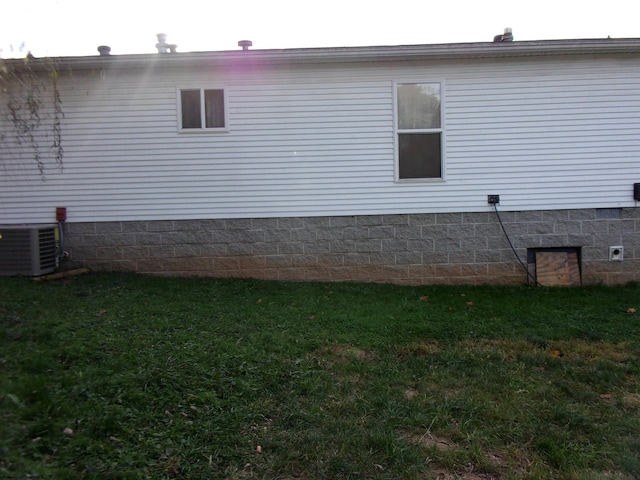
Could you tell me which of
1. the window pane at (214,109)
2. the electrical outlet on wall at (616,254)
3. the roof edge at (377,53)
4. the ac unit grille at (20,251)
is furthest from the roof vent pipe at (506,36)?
the ac unit grille at (20,251)

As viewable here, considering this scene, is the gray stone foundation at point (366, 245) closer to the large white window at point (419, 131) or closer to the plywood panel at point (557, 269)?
the plywood panel at point (557, 269)

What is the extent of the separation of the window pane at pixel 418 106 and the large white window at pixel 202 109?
2.92 m

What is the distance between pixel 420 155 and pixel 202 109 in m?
3.65

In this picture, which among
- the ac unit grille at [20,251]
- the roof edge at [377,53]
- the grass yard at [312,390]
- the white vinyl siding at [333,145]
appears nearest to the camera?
the grass yard at [312,390]

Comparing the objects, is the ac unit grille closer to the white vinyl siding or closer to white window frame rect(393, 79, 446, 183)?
the white vinyl siding

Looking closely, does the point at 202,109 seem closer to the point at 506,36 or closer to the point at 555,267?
the point at 506,36

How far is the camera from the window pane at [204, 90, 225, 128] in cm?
738

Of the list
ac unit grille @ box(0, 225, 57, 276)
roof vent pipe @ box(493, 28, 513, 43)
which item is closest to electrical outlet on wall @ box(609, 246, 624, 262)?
roof vent pipe @ box(493, 28, 513, 43)

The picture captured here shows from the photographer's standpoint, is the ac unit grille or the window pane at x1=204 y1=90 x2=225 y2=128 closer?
the ac unit grille

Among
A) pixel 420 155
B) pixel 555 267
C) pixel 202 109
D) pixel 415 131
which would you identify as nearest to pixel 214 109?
pixel 202 109

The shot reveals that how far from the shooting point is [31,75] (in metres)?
4.13

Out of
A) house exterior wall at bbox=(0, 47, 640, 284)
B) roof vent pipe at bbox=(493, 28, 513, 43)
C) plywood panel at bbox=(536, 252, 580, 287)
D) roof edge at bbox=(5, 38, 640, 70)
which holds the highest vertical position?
roof vent pipe at bbox=(493, 28, 513, 43)

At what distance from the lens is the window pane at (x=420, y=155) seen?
7.39m

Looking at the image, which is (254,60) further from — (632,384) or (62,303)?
(632,384)
